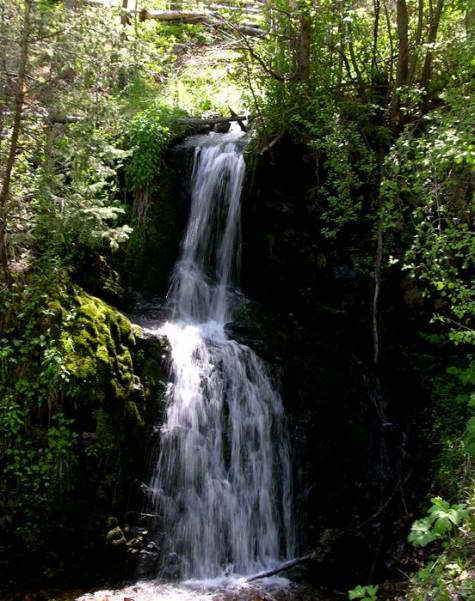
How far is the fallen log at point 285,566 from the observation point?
575cm

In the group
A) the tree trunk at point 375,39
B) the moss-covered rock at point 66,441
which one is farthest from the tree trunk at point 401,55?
the moss-covered rock at point 66,441

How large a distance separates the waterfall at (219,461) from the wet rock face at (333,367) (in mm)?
322

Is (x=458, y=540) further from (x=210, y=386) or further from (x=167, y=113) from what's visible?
(x=167, y=113)

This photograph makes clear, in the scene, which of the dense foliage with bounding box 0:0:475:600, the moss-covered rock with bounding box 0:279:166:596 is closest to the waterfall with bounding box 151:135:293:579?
the moss-covered rock with bounding box 0:279:166:596

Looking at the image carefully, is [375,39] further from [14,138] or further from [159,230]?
[14,138]

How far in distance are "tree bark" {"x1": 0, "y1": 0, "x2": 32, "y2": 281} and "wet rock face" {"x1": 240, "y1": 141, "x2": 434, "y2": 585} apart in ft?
11.5

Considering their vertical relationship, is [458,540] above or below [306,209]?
below

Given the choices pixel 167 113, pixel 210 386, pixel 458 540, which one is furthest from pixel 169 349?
pixel 167 113

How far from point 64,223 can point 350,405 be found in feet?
14.8

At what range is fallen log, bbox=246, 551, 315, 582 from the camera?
5750 mm

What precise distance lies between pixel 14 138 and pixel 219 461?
171 inches

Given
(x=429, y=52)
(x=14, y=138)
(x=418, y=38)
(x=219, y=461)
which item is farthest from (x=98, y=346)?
(x=418, y=38)

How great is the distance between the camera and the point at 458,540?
427 cm

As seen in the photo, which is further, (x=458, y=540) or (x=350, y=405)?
(x=350, y=405)
